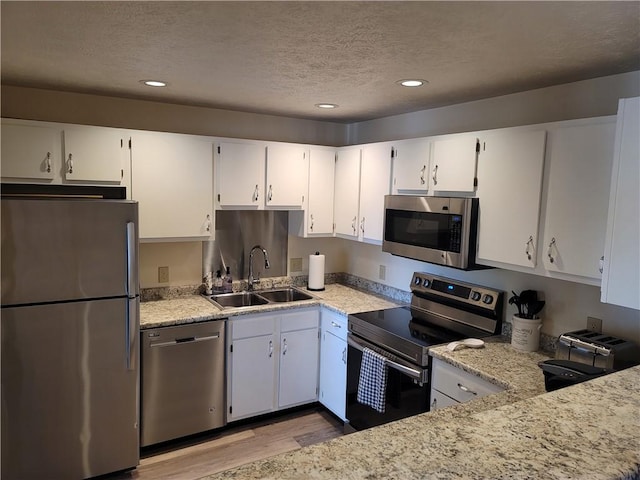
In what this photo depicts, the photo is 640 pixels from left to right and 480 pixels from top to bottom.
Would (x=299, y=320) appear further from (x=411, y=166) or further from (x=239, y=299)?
→ (x=411, y=166)

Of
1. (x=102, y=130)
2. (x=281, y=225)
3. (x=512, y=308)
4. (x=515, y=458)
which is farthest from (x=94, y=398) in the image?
(x=512, y=308)

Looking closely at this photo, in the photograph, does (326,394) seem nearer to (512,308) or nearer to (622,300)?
(512,308)

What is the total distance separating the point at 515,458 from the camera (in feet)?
3.54

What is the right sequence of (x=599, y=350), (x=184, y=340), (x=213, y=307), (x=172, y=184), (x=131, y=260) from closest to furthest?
(x=599, y=350) → (x=131, y=260) → (x=184, y=340) → (x=172, y=184) → (x=213, y=307)

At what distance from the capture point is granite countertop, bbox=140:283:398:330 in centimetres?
300

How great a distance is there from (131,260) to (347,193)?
1.77 meters

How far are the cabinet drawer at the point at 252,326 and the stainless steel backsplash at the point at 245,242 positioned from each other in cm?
61

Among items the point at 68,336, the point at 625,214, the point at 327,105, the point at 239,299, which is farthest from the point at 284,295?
the point at 625,214

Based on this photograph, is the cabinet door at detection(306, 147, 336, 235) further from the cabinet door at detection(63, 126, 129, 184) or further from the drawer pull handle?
the drawer pull handle

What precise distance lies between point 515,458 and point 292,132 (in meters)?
3.30

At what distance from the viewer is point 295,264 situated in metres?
4.07

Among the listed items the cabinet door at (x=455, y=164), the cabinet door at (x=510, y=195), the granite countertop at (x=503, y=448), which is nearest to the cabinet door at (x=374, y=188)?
the cabinet door at (x=455, y=164)

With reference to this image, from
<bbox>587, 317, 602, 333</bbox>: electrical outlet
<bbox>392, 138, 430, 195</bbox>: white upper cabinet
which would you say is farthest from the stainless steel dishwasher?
<bbox>587, 317, 602, 333</bbox>: electrical outlet

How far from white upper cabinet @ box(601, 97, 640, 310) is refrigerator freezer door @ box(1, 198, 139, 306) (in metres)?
2.40
